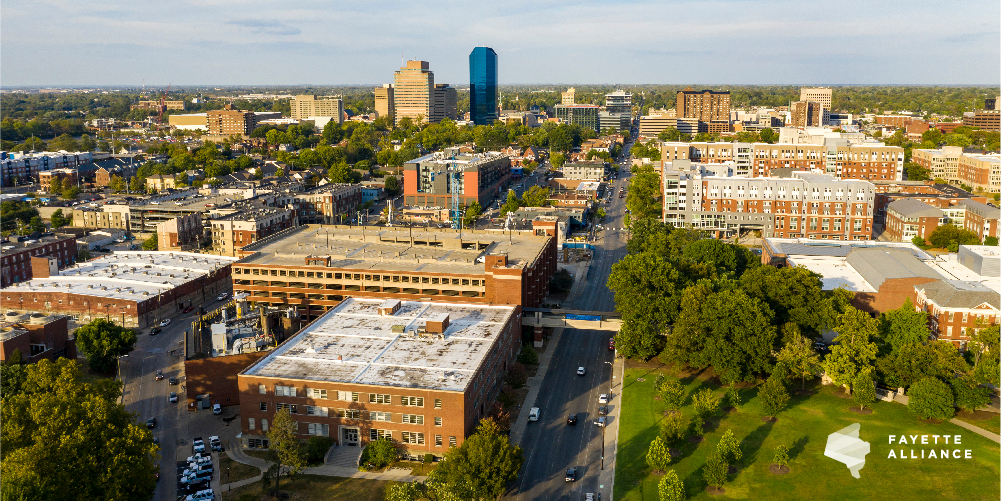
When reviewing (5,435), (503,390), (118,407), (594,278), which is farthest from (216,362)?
(594,278)

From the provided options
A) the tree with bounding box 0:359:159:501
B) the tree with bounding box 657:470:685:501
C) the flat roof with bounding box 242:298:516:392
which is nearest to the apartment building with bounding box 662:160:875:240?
the flat roof with bounding box 242:298:516:392

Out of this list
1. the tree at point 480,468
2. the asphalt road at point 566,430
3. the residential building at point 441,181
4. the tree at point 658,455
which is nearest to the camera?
the tree at point 480,468

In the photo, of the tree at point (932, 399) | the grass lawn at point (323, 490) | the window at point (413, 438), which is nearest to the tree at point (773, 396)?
the tree at point (932, 399)

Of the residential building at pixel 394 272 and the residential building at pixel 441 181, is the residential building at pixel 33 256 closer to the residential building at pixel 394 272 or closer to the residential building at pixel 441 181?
the residential building at pixel 394 272

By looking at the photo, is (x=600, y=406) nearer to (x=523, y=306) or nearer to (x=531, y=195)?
(x=523, y=306)

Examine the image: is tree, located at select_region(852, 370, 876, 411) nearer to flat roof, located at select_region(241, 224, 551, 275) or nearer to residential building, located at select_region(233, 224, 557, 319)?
residential building, located at select_region(233, 224, 557, 319)

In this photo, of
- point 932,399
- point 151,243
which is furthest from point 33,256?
point 932,399

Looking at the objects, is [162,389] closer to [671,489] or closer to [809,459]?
[671,489]
